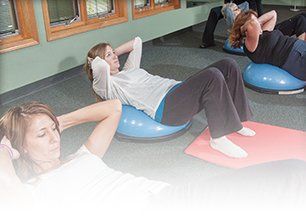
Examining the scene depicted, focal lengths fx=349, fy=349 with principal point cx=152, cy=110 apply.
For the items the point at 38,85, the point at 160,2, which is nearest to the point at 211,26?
the point at 160,2

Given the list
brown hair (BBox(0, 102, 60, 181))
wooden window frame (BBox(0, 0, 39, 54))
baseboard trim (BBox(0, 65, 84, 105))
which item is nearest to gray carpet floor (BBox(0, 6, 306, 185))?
baseboard trim (BBox(0, 65, 84, 105))

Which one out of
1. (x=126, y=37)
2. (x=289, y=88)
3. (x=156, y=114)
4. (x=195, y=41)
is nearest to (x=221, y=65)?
(x=156, y=114)

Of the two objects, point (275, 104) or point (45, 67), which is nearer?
point (275, 104)

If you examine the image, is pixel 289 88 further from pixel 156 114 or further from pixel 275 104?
pixel 156 114

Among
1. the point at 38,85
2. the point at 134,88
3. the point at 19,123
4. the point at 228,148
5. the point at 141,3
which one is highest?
the point at 19,123

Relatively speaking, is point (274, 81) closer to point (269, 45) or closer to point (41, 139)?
point (269, 45)

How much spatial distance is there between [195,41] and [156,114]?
2430 millimetres

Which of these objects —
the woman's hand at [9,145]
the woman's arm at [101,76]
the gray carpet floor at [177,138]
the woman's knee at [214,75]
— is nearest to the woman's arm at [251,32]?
the gray carpet floor at [177,138]

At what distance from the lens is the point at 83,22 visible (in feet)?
9.93

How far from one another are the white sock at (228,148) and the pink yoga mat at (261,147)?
2cm

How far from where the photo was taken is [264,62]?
2.42 metres

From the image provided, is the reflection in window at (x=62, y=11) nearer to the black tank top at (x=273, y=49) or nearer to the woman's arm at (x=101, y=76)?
the woman's arm at (x=101, y=76)

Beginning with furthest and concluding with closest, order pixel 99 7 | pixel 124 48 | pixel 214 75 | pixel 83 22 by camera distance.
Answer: pixel 99 7
pixel 83 22
pixel 124 48
pixel 214 75

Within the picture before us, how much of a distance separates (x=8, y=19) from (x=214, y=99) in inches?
67.5
